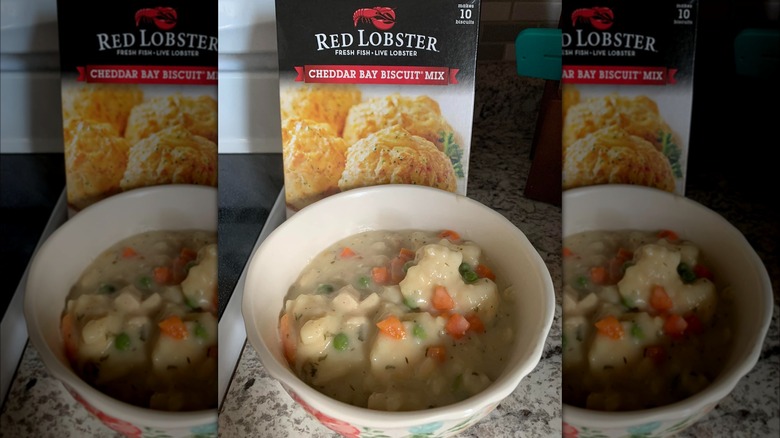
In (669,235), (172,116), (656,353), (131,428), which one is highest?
(172,116)

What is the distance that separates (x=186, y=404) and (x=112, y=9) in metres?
0.46

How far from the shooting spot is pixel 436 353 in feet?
2.23

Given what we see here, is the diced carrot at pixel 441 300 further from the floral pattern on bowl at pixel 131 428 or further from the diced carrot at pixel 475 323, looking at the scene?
the floral pattern on bowl at pixel 131 428

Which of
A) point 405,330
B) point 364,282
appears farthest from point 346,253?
point 405,330

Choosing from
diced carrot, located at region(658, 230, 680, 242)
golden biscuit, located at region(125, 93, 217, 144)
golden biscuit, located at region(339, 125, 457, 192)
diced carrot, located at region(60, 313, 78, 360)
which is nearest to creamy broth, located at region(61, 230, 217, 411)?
diced carrot, located at region(60, 313, 78, 360)

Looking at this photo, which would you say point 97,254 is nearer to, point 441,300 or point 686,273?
point 441,300

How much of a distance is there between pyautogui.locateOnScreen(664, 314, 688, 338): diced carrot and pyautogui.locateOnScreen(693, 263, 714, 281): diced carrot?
6 cm

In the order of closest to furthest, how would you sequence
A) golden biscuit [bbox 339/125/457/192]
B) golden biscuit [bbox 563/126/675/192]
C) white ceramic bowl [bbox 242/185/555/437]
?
white ceramic bowl [bbox 242/185/555/437]
golden biscuit [bbox 563/126/675/192]
golden biscuit [bbox 339/125/457/192]

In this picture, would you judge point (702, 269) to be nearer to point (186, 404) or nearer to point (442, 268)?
point (442, 268)

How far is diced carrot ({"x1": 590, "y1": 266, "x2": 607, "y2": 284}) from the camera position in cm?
70

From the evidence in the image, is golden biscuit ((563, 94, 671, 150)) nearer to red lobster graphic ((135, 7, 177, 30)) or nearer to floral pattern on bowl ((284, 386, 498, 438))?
floral pattern on bowl ((284, 386, 498, 438))

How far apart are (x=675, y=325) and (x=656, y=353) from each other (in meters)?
0.04

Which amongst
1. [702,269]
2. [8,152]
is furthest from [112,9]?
[702,269]

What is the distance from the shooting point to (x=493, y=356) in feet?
2.29
